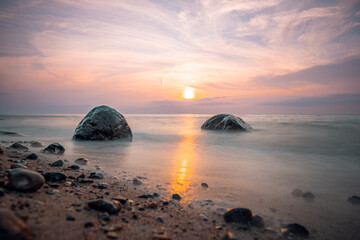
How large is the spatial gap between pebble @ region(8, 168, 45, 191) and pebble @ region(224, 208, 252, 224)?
2169 mm

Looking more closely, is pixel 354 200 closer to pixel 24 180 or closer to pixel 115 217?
pixel 115 217

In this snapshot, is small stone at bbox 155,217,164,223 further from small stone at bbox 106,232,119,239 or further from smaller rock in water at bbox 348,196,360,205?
smaller rock in water at bbox 348,196,360,205

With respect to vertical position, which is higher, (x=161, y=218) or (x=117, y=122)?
(x=117, y=122)

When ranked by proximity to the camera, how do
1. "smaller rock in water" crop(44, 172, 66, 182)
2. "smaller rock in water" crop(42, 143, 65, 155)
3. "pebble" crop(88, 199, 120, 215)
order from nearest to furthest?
"pebble" crop(88, 199, 120, 215) < "smaller rock in water" crop(44, 172, 66, 182) < "smaller rock in water" crop(42, 143, 65, 155)

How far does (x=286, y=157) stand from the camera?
5.58 meters

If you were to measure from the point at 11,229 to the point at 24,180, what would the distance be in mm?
1048

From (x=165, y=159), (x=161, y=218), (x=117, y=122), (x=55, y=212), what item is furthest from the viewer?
(x=117, y=122)

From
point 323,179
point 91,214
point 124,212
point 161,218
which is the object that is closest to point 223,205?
point 161,218

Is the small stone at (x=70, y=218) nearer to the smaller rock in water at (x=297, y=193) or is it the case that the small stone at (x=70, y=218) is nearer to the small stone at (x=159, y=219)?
the small stone at (x=159, y=219)

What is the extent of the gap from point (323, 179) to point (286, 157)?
198cm

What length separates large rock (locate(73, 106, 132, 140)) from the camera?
7.77 meters

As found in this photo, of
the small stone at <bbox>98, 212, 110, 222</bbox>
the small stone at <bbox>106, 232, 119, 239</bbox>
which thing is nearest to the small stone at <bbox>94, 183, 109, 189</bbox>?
the small stone at <bbox>98, 212, 110, 222</bbox>

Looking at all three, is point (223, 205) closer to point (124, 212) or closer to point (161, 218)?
point (161, 218)

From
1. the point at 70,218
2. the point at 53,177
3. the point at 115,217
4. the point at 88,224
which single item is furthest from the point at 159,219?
the point at 53,177
